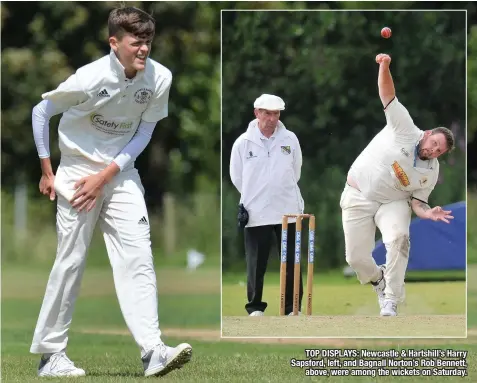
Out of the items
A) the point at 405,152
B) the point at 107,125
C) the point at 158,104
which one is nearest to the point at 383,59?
the point at 405,152

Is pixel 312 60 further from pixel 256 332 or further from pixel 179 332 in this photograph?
pixel 179 332

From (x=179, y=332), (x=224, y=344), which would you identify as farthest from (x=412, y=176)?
(x=179, y=332)

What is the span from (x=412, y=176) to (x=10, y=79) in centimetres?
1284

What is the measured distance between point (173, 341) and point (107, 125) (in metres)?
4.16

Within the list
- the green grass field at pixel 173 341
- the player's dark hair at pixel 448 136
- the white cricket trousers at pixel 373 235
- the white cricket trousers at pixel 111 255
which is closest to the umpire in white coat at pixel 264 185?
the white cricket trousers at pixel 373 235

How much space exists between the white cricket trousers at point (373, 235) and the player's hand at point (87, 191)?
6.27ft

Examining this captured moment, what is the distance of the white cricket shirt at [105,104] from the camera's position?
290 inches

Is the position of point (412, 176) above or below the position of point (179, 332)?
above

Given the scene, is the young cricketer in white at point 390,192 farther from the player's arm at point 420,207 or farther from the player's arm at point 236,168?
the player's arm at point 236,168

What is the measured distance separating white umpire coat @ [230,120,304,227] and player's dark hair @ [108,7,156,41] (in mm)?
1397

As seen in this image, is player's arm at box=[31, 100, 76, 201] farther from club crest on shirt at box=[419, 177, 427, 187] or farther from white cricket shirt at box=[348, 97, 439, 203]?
club crest on shirt at box=[419, 177, 427, 187]

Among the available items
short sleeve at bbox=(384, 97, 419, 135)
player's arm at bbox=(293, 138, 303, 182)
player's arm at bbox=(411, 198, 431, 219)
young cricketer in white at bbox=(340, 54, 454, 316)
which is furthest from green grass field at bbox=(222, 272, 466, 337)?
short sleeve at bbox=(384, 97, 419, 135)

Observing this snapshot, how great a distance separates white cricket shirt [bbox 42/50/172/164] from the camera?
737cm

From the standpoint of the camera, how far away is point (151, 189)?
63.0 ft
